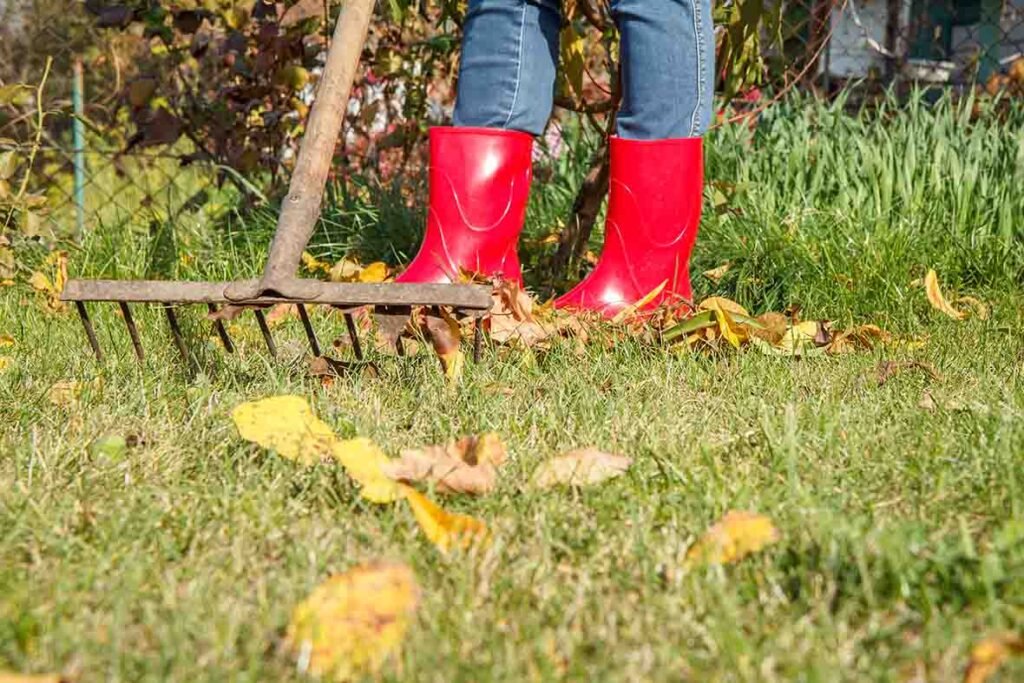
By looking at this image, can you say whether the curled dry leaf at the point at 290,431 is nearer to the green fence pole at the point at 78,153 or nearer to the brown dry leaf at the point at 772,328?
the brown dry leaf at the point at 772,328

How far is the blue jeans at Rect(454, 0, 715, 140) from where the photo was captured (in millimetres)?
2600

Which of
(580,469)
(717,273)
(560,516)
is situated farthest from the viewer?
(717,273)

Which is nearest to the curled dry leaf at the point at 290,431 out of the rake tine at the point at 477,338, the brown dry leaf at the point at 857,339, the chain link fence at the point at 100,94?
the rake tine at the point at 477,338

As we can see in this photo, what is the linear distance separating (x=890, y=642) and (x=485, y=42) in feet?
6.22

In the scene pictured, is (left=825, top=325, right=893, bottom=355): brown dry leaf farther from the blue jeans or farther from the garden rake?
the garden rake

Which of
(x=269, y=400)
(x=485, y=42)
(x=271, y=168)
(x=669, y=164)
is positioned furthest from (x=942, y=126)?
(x=269, y=400)

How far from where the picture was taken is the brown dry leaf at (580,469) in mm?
1516

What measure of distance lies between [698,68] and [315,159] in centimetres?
92

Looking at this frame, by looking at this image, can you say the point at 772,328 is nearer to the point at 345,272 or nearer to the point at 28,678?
the point at 345,272

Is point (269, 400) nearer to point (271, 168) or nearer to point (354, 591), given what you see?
point (354, 591)

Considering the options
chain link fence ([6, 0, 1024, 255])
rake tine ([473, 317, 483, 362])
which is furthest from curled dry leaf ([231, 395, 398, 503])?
chain link fence ([6, 0, 1024, 255])

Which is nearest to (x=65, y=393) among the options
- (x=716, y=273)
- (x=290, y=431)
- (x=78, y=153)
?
(x=290, y=431)

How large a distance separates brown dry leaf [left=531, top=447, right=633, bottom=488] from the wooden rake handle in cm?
65

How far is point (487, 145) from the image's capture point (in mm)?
2658
